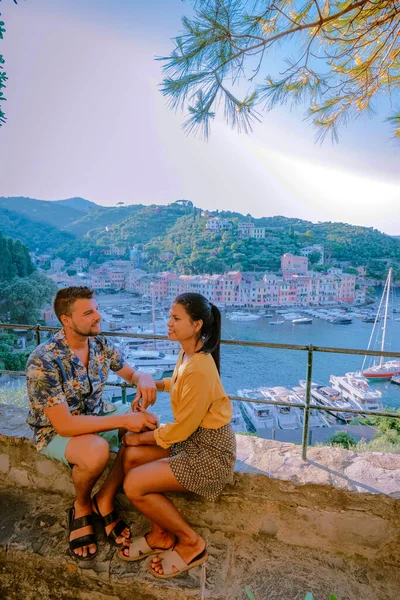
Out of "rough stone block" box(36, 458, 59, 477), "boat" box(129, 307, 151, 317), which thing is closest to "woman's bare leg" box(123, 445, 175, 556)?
"rough stone block" box(36, 458, 59, 477)

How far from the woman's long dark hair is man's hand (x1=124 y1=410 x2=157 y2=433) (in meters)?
0.39

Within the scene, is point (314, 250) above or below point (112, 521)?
above

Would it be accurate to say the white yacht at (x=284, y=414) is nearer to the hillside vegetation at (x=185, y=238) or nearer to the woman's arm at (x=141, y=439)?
the hillside vegetation at (x=185, y=238)

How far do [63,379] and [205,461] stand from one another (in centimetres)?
72

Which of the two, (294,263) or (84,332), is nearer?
(84,332)

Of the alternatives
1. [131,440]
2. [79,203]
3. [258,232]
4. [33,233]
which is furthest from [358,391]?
[79,203]

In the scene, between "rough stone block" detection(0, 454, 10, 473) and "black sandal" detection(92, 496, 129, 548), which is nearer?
"black sandal" detection(92, 496, 129, 548)

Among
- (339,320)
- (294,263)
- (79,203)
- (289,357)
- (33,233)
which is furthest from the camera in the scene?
(79,203)

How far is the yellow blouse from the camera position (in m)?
1.41

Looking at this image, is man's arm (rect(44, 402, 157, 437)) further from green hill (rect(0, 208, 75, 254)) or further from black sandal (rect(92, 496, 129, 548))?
green hill (rect(0, 208, 75, 254))

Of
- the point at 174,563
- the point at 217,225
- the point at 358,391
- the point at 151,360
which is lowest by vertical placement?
the point at 358,391

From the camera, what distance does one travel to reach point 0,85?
217 inches

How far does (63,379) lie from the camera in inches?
61.2

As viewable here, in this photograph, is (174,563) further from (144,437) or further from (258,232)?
(258,232)
